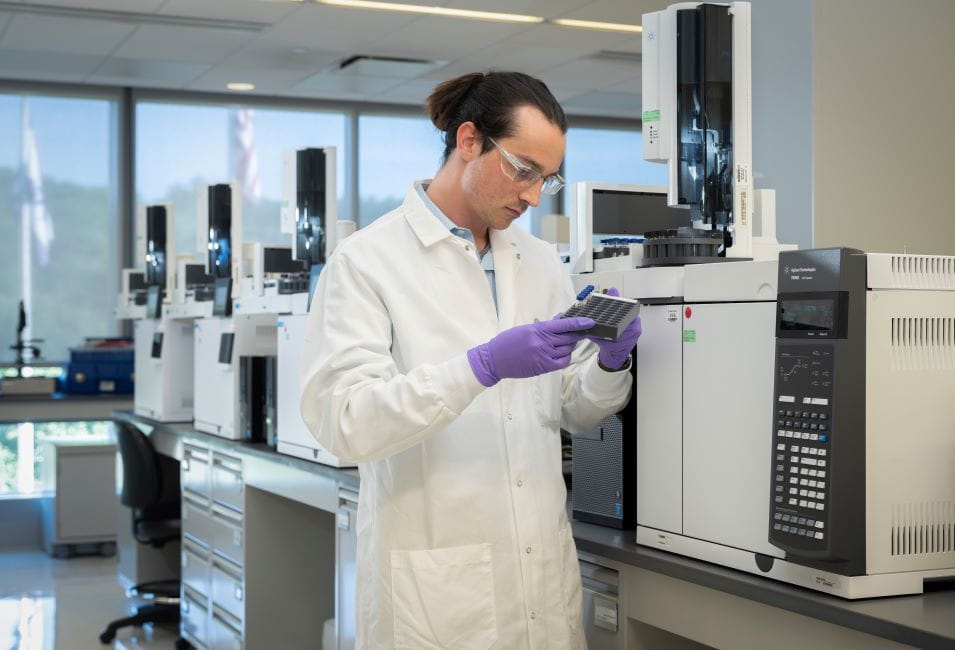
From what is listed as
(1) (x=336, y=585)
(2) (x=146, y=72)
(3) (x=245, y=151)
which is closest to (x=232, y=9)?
(2) (x=146, y=72)

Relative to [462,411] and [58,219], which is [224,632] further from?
[58,219]

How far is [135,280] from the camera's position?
6.77 metres

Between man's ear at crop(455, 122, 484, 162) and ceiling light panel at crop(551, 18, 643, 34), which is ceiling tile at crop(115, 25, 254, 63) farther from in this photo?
man's ear at crop(455, 122, 484, 162)

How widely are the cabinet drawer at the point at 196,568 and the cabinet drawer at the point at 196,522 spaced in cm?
3

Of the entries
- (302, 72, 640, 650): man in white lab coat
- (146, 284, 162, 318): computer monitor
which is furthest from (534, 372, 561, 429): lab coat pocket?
(146, 284, 162, 318): computer monitor

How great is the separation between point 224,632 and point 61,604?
1807 mm

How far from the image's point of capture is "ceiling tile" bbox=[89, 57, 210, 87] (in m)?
7.61

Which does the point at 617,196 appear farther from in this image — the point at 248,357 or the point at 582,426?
the point at 248,357

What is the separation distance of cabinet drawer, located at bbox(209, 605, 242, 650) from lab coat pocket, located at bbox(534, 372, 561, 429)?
236cm

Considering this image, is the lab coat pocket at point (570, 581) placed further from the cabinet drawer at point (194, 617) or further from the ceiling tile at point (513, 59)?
the ceiling tile at point (513, 59)

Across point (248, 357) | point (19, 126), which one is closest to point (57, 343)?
point (19, 126)

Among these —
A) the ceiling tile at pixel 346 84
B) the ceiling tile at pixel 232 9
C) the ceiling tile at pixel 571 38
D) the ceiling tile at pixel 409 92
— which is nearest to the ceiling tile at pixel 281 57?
the ceiling tile at pixel 346 84

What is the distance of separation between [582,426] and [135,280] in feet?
17.0

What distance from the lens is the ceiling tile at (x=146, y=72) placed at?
7609 millimetres
